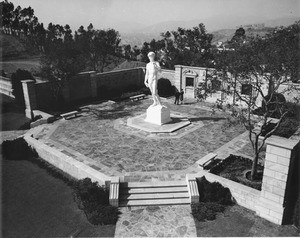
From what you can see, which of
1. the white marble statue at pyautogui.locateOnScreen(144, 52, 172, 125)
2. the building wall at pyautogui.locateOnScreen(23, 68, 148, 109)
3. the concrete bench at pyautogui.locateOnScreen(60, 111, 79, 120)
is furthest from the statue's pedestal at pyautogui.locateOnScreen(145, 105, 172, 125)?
the building wall at pyautogui.locateOnScreen(23, 68, 148, 109)

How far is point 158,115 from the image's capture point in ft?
57.5

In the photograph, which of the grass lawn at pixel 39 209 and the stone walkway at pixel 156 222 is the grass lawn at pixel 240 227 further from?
the grass lawn at pixel 39 209

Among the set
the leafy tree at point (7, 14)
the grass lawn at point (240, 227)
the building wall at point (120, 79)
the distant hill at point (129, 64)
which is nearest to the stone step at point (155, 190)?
the grass lawn at point (240, 227)

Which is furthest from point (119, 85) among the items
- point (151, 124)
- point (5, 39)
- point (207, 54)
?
point (5, 39)

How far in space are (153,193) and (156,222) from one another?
1.53m

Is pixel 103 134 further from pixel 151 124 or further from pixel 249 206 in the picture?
pixel 249 206

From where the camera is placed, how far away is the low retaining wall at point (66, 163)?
37.3 ft

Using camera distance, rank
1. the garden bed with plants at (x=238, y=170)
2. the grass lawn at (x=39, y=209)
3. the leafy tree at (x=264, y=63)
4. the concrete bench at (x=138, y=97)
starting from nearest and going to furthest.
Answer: the grass lawn at (x=39, y=209)
the leafy tree at (x=264, y=63)
the garden bed with plants at (x=238, y=170)
the concrete bench at (x=138, y=97)

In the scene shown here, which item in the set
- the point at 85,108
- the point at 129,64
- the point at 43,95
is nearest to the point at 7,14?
the point at 129,64

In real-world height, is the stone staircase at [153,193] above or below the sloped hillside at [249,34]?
below

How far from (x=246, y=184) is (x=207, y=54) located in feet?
93.5

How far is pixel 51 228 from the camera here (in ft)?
29.9

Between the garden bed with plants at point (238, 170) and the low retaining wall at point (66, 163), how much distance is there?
4983mm

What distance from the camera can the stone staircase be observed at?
10352 mm
